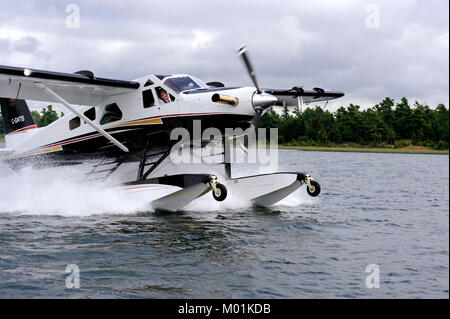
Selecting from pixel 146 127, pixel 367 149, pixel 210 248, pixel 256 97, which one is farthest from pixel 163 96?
pixel 367 149

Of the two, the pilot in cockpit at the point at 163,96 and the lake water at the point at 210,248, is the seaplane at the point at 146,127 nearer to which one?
the pilot in cockpit at the point at 163,96

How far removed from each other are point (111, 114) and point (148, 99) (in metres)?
1.36

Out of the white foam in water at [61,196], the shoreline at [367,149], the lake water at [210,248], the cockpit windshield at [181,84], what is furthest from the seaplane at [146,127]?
the shoreline at [367,149]

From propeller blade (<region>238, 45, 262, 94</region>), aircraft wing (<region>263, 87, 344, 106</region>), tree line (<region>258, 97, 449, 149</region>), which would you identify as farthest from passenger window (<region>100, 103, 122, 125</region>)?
tree line (<region>258, 97, 449, 149</region>)

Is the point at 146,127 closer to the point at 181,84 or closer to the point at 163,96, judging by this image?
the point at 163,96

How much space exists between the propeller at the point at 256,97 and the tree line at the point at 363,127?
2558 inches

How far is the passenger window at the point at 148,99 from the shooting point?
1165cm

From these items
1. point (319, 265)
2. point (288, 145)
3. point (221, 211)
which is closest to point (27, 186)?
point (221, 211)

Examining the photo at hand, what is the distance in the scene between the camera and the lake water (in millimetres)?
5992
